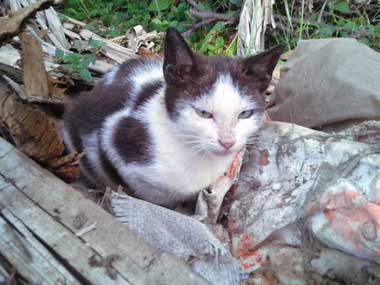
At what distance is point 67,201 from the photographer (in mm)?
1376

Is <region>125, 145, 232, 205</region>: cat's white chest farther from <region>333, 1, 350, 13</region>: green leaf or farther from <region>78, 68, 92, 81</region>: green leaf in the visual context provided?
<region>333, 1, 350, 13</region>: green leaf

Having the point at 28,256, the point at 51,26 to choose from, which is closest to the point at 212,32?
the point at 51,26

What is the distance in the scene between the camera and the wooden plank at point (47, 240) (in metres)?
1.19

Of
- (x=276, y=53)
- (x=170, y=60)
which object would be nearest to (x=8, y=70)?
(x=170, y=60)

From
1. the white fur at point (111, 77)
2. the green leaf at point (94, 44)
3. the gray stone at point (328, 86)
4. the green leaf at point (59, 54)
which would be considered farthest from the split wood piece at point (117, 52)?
the gray stone at point (328, 86)

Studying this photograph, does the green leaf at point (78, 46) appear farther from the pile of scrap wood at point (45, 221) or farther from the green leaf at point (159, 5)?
the green leaf at point (159, 5)

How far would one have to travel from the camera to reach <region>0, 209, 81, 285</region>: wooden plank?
121 cm

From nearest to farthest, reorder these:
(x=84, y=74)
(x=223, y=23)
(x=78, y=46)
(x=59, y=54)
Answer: (x=84, y=74) → (x=59, y=54) → (x=78, y=46) → (x=223, y=23)

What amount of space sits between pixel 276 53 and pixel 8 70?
4.17 ft

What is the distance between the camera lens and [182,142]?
5.94 feet

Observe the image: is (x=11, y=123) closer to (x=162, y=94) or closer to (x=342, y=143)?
(x=162, y=94)

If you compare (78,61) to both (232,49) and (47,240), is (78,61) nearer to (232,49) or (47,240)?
(232,49)

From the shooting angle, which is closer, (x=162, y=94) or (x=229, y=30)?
(x=162, y=94)

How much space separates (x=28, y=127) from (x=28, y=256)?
465 mm
